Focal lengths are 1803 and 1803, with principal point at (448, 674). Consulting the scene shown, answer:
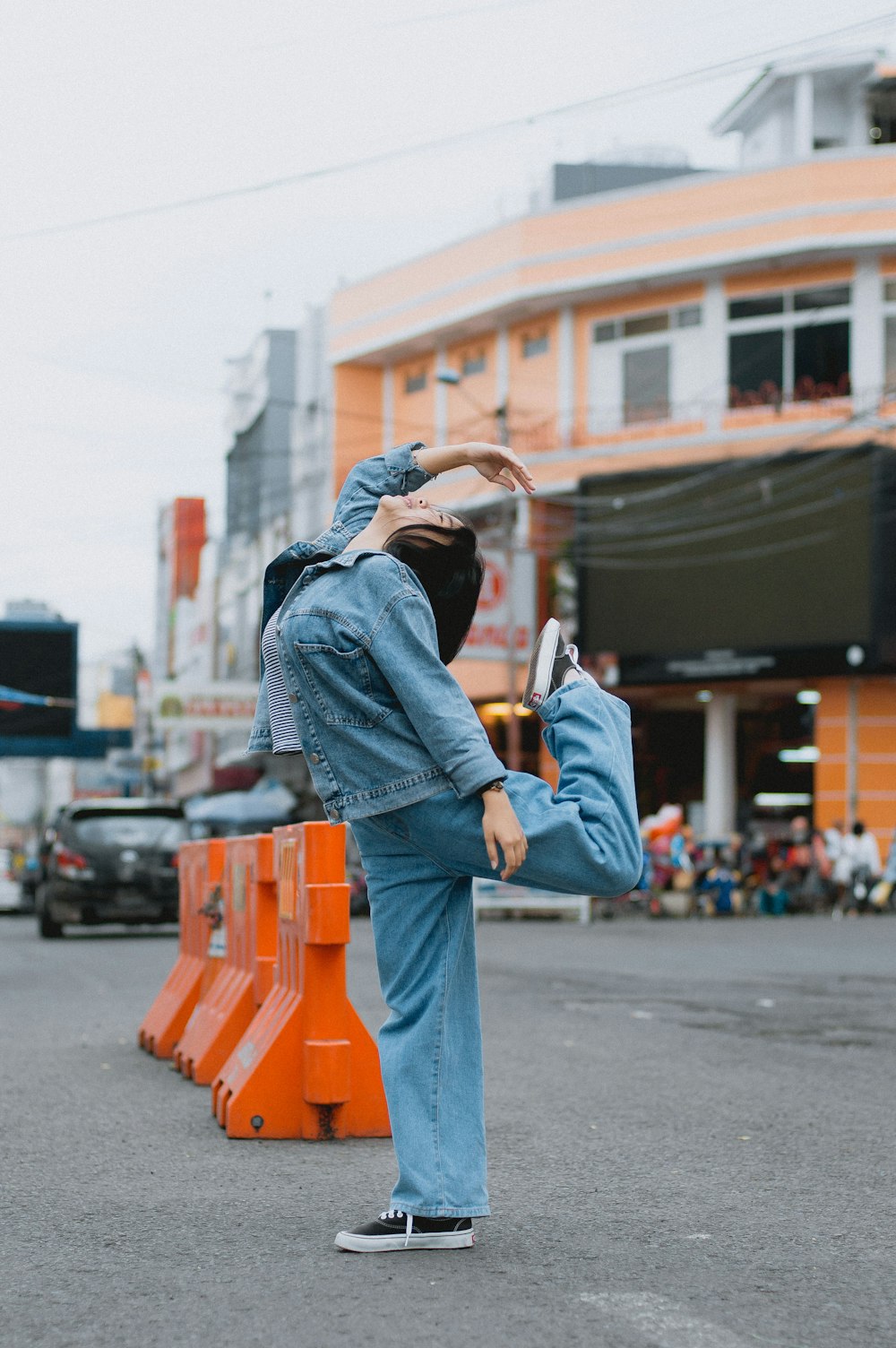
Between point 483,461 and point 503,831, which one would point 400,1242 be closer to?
point 503,831

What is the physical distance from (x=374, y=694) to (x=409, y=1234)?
1188 mm

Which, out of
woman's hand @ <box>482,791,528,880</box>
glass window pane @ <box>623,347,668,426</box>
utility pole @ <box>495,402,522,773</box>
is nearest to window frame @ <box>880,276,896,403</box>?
glass window pane @ <box>623,347,668,426</box>

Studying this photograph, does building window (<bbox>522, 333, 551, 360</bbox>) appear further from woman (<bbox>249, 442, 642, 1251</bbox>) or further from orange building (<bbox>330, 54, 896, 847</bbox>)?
woman (<bbox>249, 442, 642, 1251</bbox>)

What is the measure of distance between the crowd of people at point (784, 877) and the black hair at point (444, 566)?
2294 cm

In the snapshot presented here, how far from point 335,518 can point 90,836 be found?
16.1 m

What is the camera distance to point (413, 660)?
376 centimetres

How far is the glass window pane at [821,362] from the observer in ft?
109

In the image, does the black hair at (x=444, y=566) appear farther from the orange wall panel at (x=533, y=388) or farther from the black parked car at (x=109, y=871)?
the orange wall panel at (x=533, y=388)

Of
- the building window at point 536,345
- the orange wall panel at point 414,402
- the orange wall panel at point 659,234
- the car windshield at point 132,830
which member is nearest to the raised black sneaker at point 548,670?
the car windshield at point 132,830

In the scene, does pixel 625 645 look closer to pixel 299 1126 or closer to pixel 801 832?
pixel 801 832

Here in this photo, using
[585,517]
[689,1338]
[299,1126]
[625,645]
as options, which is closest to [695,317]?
[585,517]

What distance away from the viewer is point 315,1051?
5711 millimetres

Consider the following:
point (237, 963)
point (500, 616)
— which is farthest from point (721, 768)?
point (237, 963)

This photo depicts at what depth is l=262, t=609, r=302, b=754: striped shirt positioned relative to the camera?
4113 millimetres
